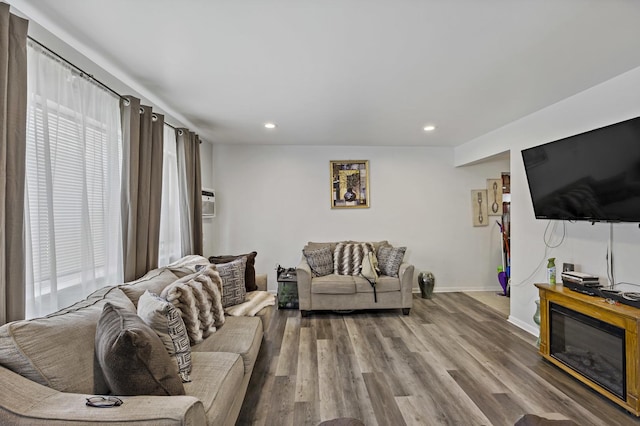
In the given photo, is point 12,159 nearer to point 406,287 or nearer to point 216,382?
point 216,382

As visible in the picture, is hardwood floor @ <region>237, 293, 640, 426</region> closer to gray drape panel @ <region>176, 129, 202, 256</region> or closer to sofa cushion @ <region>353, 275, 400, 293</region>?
sofa cushion @ <region>353, 275, 400, 293</region>

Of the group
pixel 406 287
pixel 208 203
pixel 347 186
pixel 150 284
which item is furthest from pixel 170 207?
pixel 406 287

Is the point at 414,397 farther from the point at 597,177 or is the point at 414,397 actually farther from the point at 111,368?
the point at 597,177

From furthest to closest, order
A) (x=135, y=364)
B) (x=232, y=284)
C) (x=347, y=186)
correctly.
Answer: (x=347, y=186) → (x=232, y=284) → (x=135, y=364)

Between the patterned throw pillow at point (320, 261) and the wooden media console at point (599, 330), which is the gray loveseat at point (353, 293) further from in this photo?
the wooden media console at point (599, 330)

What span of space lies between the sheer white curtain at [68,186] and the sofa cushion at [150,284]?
0.83 ft

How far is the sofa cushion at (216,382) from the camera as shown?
1.36m

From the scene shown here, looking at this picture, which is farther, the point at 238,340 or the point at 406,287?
the point at 406,287

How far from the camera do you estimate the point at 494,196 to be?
498 cm

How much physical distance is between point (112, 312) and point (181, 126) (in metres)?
2.81

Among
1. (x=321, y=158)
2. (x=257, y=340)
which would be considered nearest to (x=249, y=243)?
(x=321, y=158)

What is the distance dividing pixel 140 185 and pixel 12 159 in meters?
1.08

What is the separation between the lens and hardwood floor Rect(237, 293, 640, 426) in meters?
1.98

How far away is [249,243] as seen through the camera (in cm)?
479
